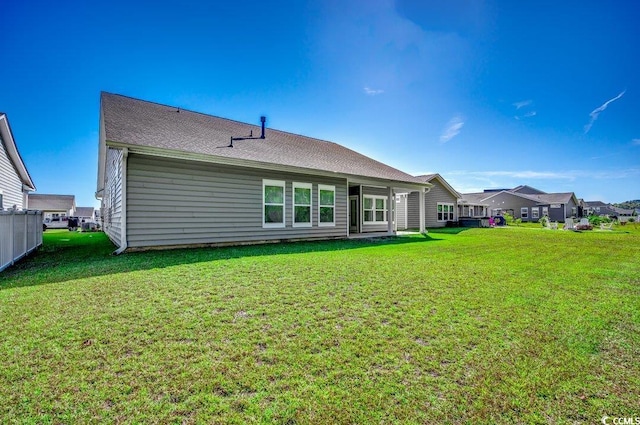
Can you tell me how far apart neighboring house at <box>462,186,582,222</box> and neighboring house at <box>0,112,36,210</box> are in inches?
1911

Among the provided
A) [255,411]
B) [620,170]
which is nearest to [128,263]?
[255,411]

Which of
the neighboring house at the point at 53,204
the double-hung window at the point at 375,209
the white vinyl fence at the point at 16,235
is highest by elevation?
the neighboring house at the point at 53,204

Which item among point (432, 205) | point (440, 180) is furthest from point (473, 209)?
point (432, 205)

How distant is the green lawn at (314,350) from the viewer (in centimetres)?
186

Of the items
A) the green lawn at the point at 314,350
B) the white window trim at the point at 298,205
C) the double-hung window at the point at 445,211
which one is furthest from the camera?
the double-hung window at the point at 445,211

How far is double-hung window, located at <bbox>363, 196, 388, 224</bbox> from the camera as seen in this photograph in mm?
16922

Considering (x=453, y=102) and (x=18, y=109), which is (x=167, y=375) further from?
(x=18, y=109)

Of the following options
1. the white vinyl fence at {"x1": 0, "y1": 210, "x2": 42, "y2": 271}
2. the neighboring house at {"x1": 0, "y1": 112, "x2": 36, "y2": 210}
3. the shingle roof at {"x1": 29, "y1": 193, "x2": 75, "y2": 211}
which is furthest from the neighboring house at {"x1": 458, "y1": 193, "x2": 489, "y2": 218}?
the shingle roof at {"x1": 29, "y1": 193, "x2": 75, "y2": 211}

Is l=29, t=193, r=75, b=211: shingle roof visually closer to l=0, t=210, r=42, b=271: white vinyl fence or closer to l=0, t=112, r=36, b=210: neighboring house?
l=0, t=112, r=36, b=210: neighboring house

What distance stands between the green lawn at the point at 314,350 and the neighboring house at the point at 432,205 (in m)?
16.6

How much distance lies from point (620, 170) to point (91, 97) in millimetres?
58158

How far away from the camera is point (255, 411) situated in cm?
180

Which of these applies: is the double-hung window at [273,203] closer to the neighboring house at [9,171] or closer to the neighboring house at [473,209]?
the neighboring house at [9,171]

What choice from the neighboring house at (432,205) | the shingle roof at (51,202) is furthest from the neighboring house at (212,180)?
the shingle roof at (51,202)
